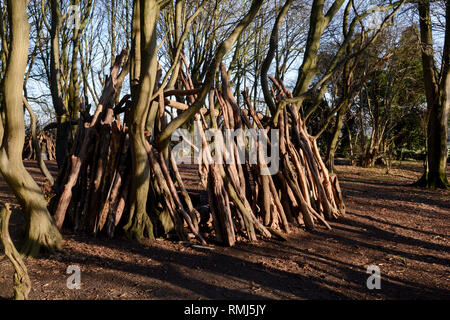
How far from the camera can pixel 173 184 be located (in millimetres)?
4426

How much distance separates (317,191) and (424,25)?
6505 millimetres

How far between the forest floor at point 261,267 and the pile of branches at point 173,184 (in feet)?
0.81

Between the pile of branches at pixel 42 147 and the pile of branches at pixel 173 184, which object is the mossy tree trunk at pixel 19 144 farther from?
the pile of branches at pixel 42 147

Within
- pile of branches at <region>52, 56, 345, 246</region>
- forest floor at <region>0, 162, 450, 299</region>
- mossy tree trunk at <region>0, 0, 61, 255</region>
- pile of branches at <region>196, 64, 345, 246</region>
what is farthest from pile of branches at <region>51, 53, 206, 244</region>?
mossy tree trunk at <region>0, 0, 61, 255</region>

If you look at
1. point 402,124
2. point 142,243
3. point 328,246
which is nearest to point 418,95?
point 402,124

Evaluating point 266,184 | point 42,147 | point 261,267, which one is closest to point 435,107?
point 266,184

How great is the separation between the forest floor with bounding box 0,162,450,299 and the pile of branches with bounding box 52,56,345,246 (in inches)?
9.7

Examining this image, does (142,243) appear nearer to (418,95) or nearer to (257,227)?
(257,227)

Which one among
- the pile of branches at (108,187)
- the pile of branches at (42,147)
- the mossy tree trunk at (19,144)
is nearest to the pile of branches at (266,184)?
the pile of branches at (108,187)

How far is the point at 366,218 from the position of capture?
579 centimetres

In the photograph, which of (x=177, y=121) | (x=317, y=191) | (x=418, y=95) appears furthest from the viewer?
(x=418, y=95)

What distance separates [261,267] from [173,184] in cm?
140

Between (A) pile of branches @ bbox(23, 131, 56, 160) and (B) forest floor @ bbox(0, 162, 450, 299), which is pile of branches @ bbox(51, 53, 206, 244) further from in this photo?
(A) pile of branches @ bbox(23, 131, 56, 160)
